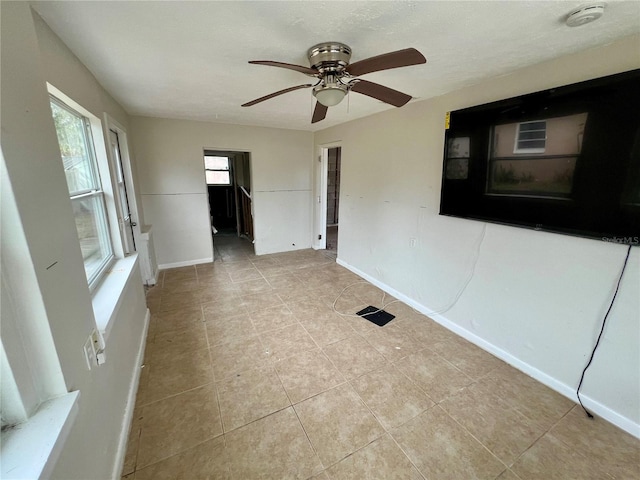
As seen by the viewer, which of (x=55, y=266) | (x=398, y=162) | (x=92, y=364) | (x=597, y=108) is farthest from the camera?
(x=398, y=162)

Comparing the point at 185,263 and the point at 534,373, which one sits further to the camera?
the point at 185,263

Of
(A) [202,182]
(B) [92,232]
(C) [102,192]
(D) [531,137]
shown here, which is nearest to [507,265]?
(D) [531,137]

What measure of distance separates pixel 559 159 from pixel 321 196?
370 cm

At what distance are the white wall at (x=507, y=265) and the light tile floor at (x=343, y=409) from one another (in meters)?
0.21

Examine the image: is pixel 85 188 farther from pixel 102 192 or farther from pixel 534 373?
pixel 534 373

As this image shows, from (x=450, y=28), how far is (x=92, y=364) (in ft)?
8.00

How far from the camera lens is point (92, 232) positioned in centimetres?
204

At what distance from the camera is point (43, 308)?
84 cm

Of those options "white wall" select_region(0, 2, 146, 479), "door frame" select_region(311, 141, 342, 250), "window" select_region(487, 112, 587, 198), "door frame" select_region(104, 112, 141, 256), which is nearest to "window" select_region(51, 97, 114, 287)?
"white wall" select_region(0, 2, 146, 479)

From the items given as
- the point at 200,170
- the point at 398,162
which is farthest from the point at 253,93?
the point at 200,170

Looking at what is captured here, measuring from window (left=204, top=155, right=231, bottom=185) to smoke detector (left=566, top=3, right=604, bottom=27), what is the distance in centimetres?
677

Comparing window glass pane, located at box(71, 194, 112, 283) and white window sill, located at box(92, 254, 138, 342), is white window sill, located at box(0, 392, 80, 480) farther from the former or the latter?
window glass pane, located at box(71, 194, 112, 283)

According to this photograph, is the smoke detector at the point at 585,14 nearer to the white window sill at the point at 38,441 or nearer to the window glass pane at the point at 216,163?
the white window sill at the point at 38,441

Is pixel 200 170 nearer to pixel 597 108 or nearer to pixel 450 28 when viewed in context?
pixel 450 28
